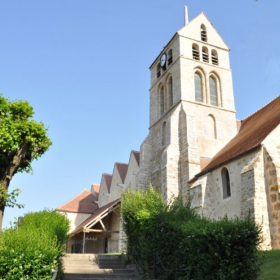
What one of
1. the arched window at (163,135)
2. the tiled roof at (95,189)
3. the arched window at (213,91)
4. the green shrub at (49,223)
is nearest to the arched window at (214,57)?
the arched window at (213,91)

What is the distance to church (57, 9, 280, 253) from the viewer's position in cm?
1577

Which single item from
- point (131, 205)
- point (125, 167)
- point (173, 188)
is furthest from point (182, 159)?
point (125, 167)

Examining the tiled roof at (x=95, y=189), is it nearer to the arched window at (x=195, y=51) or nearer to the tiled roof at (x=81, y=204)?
the tiled roof at (x=81, y=204)

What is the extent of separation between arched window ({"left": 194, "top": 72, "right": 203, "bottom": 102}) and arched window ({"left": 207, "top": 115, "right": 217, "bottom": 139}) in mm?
1648

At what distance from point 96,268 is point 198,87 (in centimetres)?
1637

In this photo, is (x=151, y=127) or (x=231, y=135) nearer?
(x=231, y=135)

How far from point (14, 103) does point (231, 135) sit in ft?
51.2

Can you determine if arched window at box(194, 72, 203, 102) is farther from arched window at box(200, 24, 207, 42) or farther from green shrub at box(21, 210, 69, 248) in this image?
green shrub at box(21, 210, 69, 248)

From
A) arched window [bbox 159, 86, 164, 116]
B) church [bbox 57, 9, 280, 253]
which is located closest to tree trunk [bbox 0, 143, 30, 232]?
church [bbox 57, 9, 280, 253]

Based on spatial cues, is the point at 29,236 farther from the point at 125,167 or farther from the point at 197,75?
the point at 125,167

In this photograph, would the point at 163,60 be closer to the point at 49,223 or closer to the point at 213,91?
the point at 213,91

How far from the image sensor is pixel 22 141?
12.6 metres

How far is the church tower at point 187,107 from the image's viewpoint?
71.1 ft

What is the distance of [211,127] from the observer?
23.8 meters
